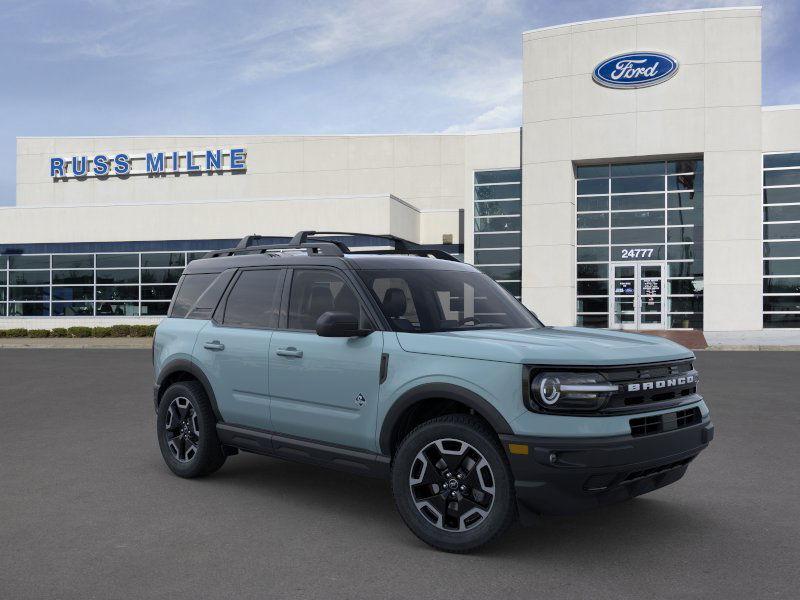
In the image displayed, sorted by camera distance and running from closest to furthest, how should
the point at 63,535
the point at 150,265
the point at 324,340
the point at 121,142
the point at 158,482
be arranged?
the point at 63,535 < the point at 324,340 < the point at 158,482 < the point at 150,265 < the point at 121,142

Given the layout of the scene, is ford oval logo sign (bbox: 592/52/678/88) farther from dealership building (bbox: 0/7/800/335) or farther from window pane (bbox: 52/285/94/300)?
window pane (bbox: 52/285/94/300)

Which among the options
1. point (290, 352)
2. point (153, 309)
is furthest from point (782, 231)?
point (290, 352)

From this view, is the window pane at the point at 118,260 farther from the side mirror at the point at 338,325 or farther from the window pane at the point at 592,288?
the side mirror at the point at 338,325

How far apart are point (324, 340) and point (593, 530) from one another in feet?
7.55

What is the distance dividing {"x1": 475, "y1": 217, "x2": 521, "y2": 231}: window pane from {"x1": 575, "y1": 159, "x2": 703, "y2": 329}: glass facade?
2809 millimetres

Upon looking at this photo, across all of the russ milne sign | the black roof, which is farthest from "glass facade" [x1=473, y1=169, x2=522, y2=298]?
the black roof

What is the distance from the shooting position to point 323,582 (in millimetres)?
4414

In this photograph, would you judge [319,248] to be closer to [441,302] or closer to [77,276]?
[441,302]

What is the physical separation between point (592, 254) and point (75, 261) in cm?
2470

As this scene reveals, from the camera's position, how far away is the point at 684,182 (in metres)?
32.6

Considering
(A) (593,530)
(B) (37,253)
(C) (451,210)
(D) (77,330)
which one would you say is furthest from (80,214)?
(A) (593,530)

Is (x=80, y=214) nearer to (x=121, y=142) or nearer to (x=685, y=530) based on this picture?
(x=121, y=142)

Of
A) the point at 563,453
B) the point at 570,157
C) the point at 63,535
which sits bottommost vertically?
the point at 63,535

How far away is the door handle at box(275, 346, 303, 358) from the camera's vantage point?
593cm
